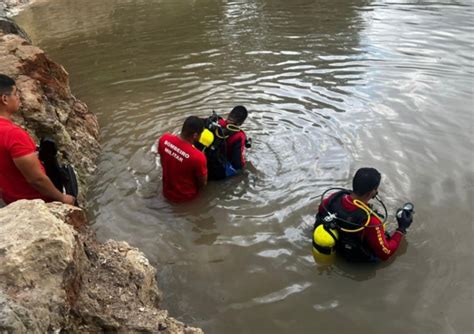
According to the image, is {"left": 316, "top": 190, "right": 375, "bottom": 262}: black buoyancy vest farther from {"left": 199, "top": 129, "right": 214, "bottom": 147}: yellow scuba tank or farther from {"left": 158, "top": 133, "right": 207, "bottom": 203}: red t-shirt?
{"left": 199, "top": 129, "right": 214, "bottom": 147}: yellow scuba tank

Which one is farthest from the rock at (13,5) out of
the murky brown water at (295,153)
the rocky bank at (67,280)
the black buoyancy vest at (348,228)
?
the black buoyancy vest at (348,228)

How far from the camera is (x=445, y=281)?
174 inches

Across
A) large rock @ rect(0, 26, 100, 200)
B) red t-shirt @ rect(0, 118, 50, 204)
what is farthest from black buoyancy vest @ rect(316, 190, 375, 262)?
large rock @ rect(0, 26, 100, 200)

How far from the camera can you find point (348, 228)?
434cm

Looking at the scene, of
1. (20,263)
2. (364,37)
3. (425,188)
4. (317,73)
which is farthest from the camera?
(364,37)

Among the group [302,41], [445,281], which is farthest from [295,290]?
[302,41]

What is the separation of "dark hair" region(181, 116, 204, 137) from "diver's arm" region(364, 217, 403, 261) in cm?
227

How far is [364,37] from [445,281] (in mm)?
9864

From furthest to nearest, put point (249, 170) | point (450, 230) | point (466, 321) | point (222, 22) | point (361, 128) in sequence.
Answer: point (222, 22)
point (361, 128)
point (249, 170)
point (450, 230)
point (466, 321)

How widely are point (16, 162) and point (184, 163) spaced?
2079 mm

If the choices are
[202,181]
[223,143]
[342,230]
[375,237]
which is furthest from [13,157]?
[375,237]

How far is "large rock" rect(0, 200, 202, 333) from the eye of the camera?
2361 millimetres

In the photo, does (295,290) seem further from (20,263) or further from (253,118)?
(253,118)

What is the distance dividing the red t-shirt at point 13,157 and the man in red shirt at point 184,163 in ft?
5.43
